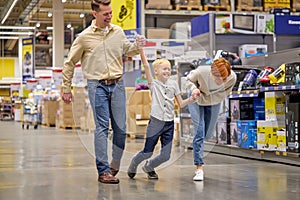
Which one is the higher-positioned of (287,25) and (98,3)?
(287,25)

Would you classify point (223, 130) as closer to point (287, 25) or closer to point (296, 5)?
point (287, 25)

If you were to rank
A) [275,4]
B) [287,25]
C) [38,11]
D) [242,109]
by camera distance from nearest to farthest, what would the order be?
[242,109], [287,25], [275,4], [38,11]

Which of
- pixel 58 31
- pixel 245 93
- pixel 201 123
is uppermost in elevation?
pixel 58 31

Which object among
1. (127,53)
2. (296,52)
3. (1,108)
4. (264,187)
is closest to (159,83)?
(127,53)

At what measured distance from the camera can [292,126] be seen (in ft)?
21.3

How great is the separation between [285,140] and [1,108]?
107 feet

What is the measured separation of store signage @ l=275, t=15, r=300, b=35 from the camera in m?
10.1

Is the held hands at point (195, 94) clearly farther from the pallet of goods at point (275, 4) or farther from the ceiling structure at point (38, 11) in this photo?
the ceiling structure at point (38, 11)

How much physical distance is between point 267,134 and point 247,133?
1.58 ft

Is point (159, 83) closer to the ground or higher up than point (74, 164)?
higher up

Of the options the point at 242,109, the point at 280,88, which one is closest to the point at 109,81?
the point at 280,88

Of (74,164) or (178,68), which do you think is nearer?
(74,164)

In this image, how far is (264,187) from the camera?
4801 millimetres

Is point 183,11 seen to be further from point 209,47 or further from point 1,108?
point 1,108
